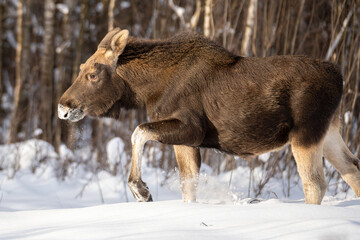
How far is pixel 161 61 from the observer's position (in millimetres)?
5117

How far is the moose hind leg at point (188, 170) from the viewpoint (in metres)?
5.34

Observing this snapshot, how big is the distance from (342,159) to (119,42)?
2433 millimetres

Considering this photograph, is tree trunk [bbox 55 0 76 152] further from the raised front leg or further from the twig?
the raised front leg

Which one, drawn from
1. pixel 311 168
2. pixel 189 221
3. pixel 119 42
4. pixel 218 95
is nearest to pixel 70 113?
pixel 119 42

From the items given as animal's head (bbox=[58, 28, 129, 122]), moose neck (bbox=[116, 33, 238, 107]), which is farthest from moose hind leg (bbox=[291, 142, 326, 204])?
animal's head (bbox=[58, 28, 129, 122])

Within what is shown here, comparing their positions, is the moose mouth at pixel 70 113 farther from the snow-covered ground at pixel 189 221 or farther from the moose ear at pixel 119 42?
the snow-covered ground at pixel 189 221

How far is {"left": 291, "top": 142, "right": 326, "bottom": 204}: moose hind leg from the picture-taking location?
4926mm

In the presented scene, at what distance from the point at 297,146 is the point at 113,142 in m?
4.58

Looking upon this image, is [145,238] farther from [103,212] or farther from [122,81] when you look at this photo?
[122,81]

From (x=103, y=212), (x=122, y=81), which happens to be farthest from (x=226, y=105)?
(x=103, y=212)

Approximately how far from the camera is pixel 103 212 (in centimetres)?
430

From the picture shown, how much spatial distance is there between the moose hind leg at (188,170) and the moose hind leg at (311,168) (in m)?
0.96

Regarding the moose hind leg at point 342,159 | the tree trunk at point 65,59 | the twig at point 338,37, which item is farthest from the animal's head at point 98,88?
the tree trunk at point 65,59

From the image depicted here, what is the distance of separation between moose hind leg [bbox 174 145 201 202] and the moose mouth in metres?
1.02
